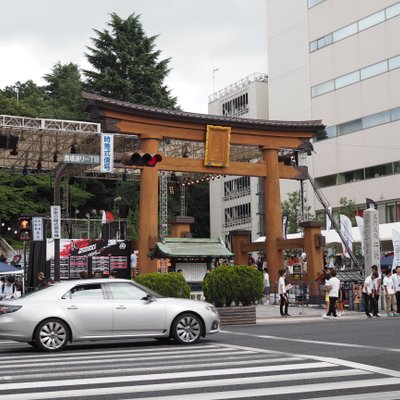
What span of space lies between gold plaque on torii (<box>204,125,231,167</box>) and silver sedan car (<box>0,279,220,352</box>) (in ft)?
57.9

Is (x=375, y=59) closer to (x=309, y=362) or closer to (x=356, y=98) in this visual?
(x=356, y=98)

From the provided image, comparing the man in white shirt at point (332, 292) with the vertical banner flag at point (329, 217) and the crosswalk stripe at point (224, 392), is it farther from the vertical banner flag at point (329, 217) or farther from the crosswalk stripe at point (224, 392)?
the vertical banner flag at point (329, 217)

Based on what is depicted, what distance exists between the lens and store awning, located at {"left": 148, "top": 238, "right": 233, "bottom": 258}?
2802 centimetres

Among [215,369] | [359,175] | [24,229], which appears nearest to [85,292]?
[215,369]

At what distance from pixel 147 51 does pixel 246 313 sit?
47.5 meters

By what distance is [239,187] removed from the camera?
75500 millimetres

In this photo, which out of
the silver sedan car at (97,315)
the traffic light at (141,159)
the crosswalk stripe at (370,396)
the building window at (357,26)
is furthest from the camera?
the building window at (357,26)

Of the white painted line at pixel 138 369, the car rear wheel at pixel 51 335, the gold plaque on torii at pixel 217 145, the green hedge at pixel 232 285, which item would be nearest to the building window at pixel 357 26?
the gold plaque on torii at pixel 217 145

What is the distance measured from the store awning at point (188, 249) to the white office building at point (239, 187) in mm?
37555

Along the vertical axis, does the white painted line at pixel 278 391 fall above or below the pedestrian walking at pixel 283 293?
below

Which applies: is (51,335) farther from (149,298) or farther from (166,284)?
(166,284)

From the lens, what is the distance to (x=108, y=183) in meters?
66.6

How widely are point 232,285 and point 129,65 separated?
4611 cm

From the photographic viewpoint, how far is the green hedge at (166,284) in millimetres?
19469
